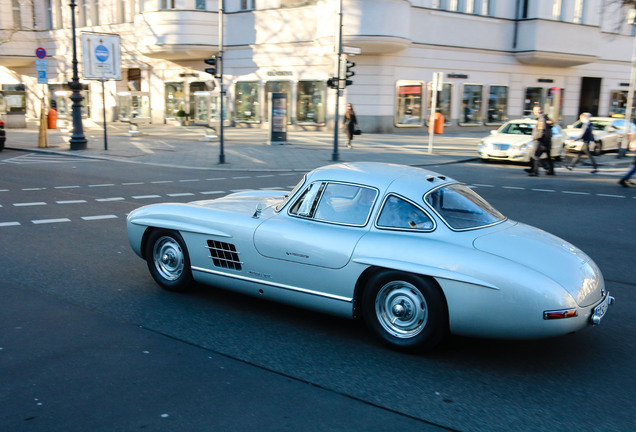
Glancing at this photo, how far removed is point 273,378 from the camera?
4.02m

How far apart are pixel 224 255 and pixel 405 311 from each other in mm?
1814

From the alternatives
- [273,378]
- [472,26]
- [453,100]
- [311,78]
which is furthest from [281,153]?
[273,378]

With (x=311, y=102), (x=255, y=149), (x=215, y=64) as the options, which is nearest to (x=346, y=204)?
(x=215, y=64)

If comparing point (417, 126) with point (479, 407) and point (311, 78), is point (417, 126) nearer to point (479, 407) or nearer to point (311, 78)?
point (311, 78)

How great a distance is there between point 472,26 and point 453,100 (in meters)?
4.04

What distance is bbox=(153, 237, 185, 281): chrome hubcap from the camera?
5.83m

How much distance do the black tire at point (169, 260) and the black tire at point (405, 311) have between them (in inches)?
78.2

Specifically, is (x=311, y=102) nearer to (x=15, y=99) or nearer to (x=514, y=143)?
(x=514, y=143)

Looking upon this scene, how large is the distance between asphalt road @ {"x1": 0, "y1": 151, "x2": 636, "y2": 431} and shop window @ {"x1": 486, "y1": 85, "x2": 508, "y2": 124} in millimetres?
27995

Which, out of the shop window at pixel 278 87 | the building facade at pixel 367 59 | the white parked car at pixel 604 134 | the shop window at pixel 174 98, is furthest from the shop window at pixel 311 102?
the white parked car at pixel 604 134

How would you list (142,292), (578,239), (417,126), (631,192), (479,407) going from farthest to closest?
(417,126) < (631,192) < (578,239) < (142,292) < (479,407)

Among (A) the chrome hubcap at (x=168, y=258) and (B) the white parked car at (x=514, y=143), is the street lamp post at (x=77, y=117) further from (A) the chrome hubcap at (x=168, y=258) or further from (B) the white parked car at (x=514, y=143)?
(A) the chrome hubcap at (x=168, y=258)

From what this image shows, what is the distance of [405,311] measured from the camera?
451cm

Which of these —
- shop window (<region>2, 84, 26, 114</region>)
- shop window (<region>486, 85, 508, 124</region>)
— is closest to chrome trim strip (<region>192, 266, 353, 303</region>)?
shop window (<region>2, 84, 26, 114</region>)
